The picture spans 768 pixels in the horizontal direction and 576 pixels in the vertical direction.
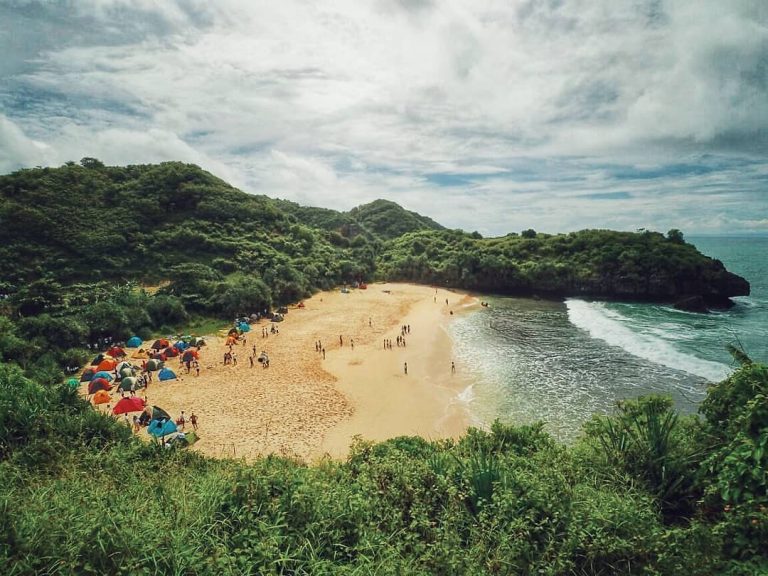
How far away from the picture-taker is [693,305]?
156 ft

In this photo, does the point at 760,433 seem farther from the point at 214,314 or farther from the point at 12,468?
the point at 214,314

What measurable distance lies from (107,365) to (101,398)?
5.55 meters

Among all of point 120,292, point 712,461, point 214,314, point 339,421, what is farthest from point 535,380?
point 120,292

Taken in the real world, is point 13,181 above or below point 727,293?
above

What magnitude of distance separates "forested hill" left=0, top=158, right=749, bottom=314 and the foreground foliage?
37.8m

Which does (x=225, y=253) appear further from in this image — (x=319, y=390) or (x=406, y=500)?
(x=406, y=500)

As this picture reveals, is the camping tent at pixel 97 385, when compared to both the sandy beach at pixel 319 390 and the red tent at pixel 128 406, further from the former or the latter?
the red tent at pixel 128 406

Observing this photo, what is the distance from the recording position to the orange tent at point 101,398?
2161cm

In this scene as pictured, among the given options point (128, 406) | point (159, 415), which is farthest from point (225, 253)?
point (159, 415)

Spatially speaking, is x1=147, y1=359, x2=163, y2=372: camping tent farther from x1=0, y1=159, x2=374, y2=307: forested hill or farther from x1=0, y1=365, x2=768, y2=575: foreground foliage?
x1=0, y1=365, x2=768, y2=575: foreground foliage

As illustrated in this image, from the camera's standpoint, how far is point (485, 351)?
33281 mm

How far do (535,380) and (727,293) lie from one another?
141 ft

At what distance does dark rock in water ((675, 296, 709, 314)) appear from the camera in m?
47.1

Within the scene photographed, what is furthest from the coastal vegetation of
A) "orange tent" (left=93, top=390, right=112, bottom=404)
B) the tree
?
the tree
